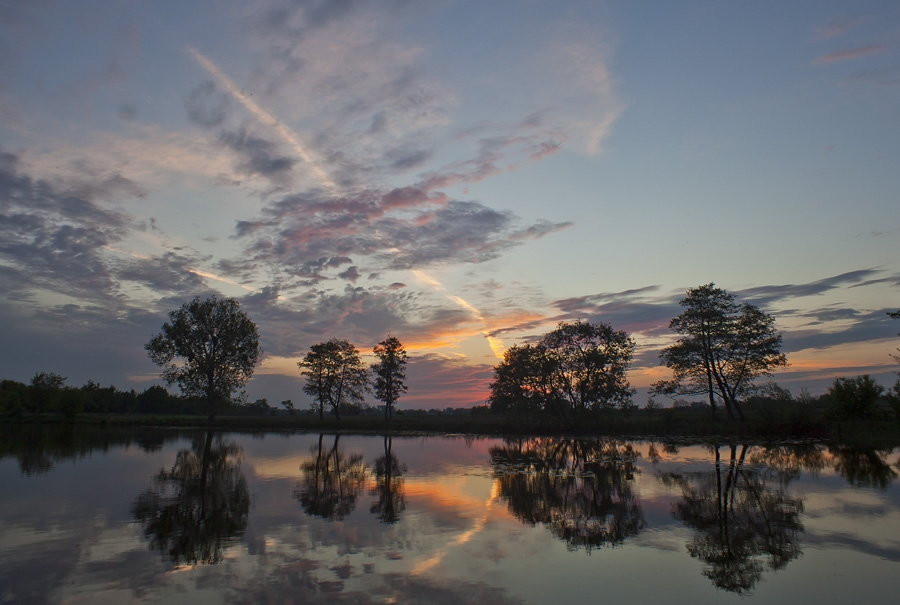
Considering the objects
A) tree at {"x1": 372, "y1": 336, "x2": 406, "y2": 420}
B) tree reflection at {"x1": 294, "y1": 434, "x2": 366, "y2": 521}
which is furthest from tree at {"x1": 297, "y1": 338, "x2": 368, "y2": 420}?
tree reflection at {"x1": 294, "y1": 434, "x2": 366, "y2": 521}

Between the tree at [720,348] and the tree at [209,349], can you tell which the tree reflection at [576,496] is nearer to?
the tree at [720,348]

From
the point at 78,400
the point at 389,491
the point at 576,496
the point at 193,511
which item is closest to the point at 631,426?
the point at 576,496

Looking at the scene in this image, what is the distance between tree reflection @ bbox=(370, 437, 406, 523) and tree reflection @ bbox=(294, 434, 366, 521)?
2.35 feet

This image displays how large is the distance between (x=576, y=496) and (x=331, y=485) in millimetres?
9198

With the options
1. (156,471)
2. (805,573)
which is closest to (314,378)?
(156,471)

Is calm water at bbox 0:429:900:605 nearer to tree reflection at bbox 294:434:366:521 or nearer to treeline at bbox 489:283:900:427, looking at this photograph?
tree reflection at bbox 294:434:366:521

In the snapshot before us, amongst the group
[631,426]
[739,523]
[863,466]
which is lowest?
[863,466]

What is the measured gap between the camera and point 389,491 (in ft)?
59.9

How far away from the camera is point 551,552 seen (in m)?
10.5

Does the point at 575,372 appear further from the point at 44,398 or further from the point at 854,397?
the point at 44,398

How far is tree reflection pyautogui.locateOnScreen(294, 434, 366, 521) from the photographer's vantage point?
1473cm

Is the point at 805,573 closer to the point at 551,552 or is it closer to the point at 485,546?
the point at 551,552

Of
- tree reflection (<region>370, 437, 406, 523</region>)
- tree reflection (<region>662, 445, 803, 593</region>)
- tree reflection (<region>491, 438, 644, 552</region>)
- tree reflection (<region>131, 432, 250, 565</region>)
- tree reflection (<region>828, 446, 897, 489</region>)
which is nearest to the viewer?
tree reflection (<region>662, 445, 803, 593</region>)

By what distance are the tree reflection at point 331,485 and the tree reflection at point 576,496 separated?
5.21m
